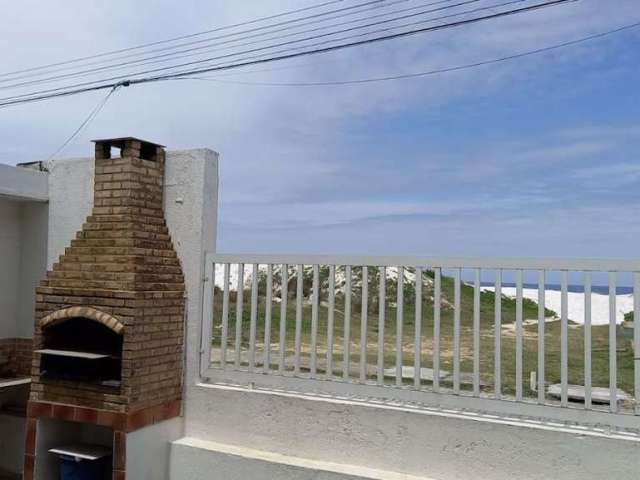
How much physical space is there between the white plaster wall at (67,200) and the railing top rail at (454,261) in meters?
1.34

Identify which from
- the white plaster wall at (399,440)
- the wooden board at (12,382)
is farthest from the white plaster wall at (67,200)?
the white plaster wall at (399,440)

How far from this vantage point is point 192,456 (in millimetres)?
4469

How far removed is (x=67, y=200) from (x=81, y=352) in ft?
4.97

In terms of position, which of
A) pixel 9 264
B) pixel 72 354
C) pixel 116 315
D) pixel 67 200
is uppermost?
pixel 67 200

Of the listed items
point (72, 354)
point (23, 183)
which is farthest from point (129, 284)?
point (23, 183)

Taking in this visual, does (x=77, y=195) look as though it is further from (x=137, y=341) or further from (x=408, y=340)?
(x=408, y=340)

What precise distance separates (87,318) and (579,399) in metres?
3.53

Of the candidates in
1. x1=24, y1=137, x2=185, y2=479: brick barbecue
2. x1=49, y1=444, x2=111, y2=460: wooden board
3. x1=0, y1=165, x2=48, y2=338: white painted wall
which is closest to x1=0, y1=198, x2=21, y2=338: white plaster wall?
x1=0, y1=165, x2=48, y2=338: white painted wall

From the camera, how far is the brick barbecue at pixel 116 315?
422cm

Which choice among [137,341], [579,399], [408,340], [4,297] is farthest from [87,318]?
[579,399]

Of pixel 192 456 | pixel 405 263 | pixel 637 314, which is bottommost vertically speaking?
pixel 192 456

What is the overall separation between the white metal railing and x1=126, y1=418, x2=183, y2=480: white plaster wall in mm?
514

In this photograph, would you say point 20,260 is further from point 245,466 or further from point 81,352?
point 245,466

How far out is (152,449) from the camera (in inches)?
173
